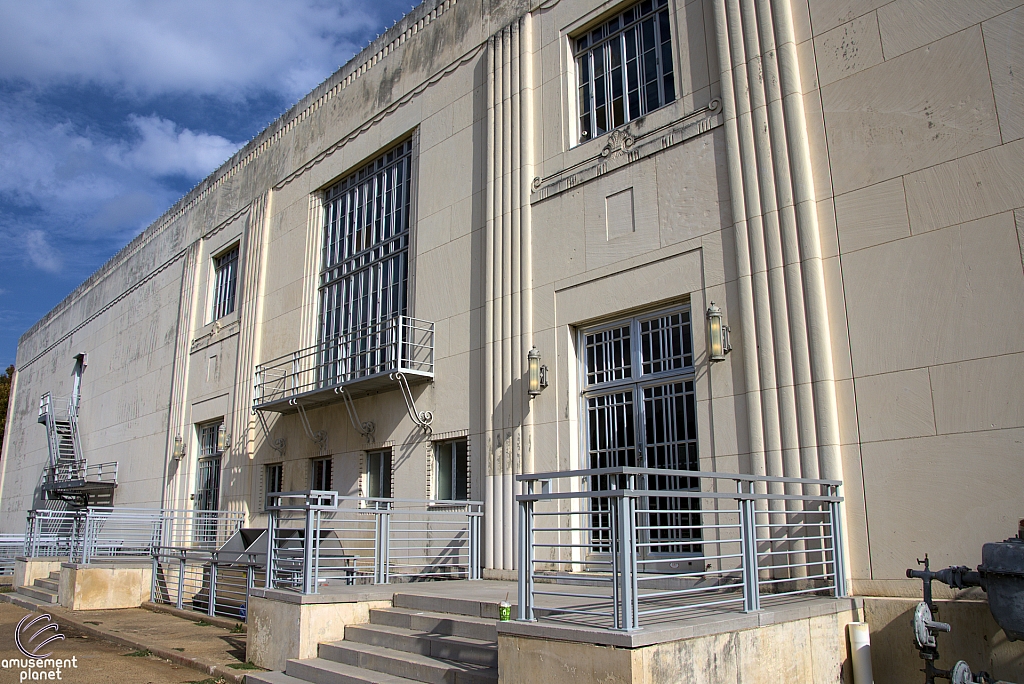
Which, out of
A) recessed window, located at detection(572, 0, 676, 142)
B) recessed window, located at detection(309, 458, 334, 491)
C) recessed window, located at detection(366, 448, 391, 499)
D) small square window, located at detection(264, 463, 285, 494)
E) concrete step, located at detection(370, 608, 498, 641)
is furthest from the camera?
small square window, located at detection(264, 463, 285, 494)

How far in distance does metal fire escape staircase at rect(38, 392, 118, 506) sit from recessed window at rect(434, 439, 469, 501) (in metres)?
16.8

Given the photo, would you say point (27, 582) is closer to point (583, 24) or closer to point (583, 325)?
point (583, 325)

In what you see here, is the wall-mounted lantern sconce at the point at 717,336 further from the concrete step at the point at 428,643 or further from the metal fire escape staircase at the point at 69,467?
the metal fire escape staircase at the point at 69,467

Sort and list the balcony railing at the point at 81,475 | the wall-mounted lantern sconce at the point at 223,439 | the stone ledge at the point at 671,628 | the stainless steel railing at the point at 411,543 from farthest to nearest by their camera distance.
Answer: the balcony railing at the point at 81,475 → the wall-mounted lantern sconce at the point at 223,439 → the stainless steel railing at the point at 411,543 → the stone ledge at the point at 671,628

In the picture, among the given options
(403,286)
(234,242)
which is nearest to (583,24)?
(403,286)

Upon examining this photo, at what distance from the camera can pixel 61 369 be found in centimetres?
3441

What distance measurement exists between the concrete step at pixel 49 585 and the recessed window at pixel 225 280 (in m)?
7.67

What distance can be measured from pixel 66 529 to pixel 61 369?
29.9 feet

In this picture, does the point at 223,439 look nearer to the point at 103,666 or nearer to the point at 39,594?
the point at 39,594

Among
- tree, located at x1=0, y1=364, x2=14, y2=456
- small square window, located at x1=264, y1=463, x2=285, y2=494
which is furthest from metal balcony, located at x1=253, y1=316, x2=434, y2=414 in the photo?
tree, located at x1=0, y1=364, x2=14, y2=456

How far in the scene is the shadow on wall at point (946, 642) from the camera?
22.8 ft

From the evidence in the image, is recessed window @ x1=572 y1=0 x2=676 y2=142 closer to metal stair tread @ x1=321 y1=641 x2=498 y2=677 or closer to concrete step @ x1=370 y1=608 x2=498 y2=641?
concrete step @ x1=370 y1=608 x2=498 y2=641

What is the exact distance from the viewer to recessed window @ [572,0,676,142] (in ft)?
38.1

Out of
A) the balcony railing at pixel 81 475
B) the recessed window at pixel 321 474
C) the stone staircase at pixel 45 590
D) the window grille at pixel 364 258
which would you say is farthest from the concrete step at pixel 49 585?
the balcony railing at pixel 81 475
